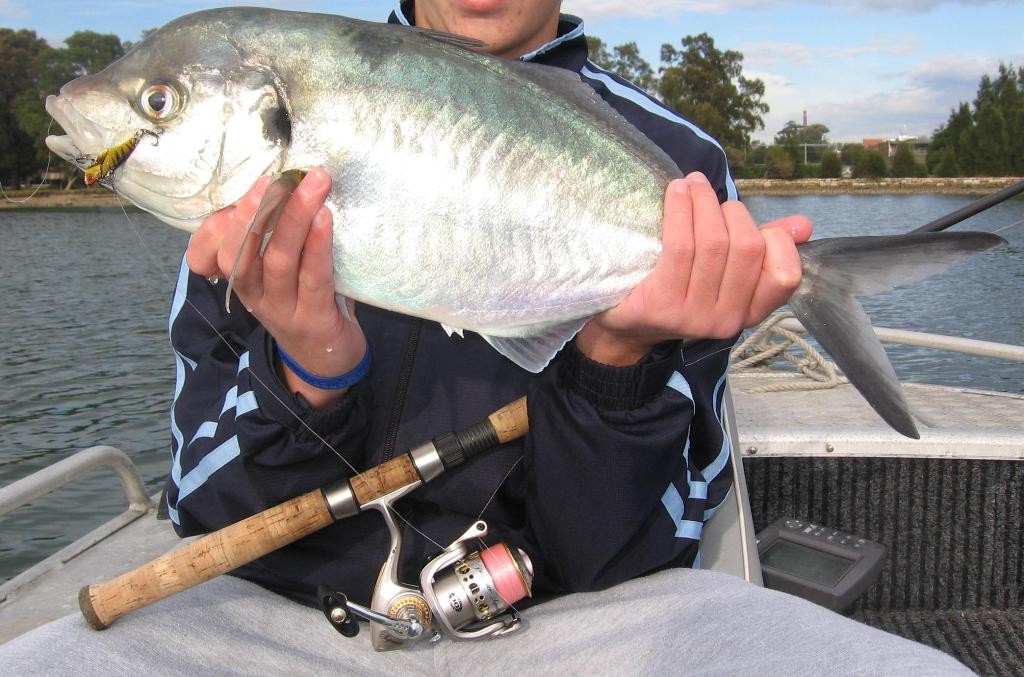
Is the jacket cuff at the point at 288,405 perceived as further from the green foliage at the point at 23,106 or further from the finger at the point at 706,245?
the green foliage at the point at 23,106

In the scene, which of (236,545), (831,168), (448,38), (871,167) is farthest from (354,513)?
(831,168)

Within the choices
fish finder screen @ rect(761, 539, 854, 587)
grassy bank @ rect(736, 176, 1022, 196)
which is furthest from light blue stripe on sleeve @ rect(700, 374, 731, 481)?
grassy bank @ rect(736, 176, 1022, 196)

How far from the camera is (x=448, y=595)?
2.14 m

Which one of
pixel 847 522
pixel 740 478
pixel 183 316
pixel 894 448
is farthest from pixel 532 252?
pixel 847 522

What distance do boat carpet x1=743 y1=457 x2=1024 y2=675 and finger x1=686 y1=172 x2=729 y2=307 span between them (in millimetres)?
1942

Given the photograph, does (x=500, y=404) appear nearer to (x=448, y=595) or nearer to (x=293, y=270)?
(x=448, y=595)

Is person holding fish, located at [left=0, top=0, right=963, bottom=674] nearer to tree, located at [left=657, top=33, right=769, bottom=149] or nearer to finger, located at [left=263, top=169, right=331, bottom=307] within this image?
finger, located at [left=263, top=169, right=331, bottom=307]

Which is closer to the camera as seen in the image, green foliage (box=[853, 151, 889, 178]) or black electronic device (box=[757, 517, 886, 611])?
black electronic device (box=[757, 517, 886, 611])

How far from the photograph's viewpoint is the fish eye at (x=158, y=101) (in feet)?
5.65

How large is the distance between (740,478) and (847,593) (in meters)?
0.60

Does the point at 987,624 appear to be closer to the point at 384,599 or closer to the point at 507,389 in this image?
the point at 507,389

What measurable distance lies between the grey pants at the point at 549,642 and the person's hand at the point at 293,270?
27.5 inches

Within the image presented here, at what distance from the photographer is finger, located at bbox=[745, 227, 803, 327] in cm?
186

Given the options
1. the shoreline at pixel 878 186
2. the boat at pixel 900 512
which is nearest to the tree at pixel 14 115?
the boat at pixel 900 512
